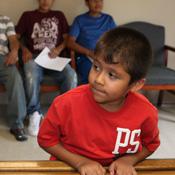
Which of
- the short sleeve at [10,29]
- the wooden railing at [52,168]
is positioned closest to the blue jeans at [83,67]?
the short sleeve at [10,29]

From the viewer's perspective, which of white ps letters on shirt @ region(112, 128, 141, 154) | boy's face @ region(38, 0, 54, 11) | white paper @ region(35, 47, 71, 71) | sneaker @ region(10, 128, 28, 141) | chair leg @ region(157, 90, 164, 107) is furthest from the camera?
chair leg @ region(157, 90, 164, 107)

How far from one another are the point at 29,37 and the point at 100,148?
211 centimetres

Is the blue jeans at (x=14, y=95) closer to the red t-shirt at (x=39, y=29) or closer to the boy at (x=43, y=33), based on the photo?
the boy at (x=43, y=33)

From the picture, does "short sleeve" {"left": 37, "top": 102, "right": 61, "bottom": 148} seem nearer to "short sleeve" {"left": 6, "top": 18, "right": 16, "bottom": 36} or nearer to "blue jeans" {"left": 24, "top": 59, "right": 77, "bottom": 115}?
"blue jeans" {"left": 24, "top": 59, "right": 77, "bottom": 115}

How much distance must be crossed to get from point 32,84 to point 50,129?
167cm

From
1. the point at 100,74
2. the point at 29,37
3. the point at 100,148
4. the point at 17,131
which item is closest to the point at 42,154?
the point at 17,131

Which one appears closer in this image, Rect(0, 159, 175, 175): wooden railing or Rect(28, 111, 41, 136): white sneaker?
Rect(0, 159, 175, 175): wooden railing

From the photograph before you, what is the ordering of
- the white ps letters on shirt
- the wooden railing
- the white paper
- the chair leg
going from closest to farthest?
the wooden railing → the white ps letters on shirt → the white paper → the chair leg

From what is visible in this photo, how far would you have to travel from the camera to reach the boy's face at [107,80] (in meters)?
0.84

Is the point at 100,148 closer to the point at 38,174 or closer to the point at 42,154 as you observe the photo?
the point at 38,174

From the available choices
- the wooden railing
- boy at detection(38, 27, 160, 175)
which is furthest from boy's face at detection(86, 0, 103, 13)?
the wooden railing

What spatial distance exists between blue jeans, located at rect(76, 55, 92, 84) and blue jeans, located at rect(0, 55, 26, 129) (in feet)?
1.86

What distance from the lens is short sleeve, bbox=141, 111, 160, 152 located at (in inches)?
38.1

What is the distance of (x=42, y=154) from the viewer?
7.42ft
